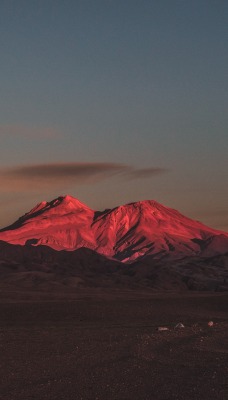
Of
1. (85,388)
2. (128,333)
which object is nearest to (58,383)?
(85,388)

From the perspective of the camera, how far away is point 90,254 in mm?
139125

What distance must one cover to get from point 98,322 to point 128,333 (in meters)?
10.6

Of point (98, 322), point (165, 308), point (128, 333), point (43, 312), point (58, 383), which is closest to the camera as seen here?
point (58, 383)

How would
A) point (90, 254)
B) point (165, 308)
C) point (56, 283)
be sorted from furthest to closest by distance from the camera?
1. point (90, 254)
2. point (56, 283)
3. point (165, 308)

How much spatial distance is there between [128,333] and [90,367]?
457 inches

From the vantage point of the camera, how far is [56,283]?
9188cm

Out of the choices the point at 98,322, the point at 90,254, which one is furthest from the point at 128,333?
the point at 90,254

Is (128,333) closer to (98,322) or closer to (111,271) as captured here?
(98,322)

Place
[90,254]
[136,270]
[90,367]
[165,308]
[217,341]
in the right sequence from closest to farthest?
1. [90,367]
2. [217,341]
3. [165,308]
4. [136,270]
5. [90,254]

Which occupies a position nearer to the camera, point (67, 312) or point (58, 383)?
point (58, 383)

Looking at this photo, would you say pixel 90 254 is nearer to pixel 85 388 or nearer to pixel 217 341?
pixel 217 341

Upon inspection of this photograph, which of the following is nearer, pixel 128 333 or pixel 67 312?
pixel 128 333

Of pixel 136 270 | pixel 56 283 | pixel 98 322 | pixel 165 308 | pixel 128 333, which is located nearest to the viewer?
pixel 128 333

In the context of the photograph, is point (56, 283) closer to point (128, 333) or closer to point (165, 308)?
point (165, 308)
